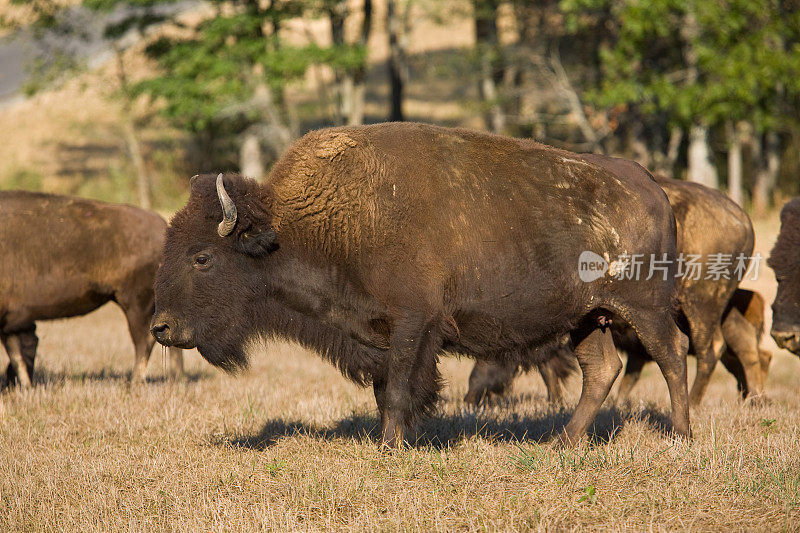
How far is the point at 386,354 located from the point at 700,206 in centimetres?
441

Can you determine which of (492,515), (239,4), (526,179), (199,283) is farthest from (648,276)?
(239,4)

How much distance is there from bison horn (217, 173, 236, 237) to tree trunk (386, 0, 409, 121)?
22125 millimetres

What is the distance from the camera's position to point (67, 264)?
9.46 metres

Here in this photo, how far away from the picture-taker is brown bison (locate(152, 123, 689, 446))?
5926 mm

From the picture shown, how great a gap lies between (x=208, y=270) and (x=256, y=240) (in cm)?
46

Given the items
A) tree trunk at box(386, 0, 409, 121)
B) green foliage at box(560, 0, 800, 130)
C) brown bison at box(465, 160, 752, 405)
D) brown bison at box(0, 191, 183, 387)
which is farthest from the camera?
tree trunk at box(386, 0, 409, 121)

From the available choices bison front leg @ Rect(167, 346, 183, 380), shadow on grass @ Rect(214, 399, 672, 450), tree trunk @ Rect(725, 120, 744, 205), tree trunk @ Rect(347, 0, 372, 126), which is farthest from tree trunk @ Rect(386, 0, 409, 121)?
shadow on grass @ Rect(214, 399, 672, 450)

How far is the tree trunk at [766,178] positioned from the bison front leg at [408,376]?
61.1 feet

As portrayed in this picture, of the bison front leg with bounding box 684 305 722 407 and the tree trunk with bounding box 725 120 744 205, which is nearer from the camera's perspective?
the bison front leg with bounding box 684 305 722 407

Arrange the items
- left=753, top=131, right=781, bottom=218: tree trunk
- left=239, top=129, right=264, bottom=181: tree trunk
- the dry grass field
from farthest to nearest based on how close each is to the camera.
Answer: left=239, top=129, right=264, bottom=181: tree trunk
left=753, top=131, right=781, bottom=218: tree trunk
the dry grass field

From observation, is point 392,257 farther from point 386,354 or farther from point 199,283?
point 199,283

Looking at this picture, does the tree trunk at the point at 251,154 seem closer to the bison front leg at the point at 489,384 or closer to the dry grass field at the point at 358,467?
the dry grass field at the point at 358,467

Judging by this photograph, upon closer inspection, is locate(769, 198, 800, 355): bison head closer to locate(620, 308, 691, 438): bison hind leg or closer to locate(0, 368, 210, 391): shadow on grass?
locate(620, 308, 691, 438): bison hind leg

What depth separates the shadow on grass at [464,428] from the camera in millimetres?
6867
